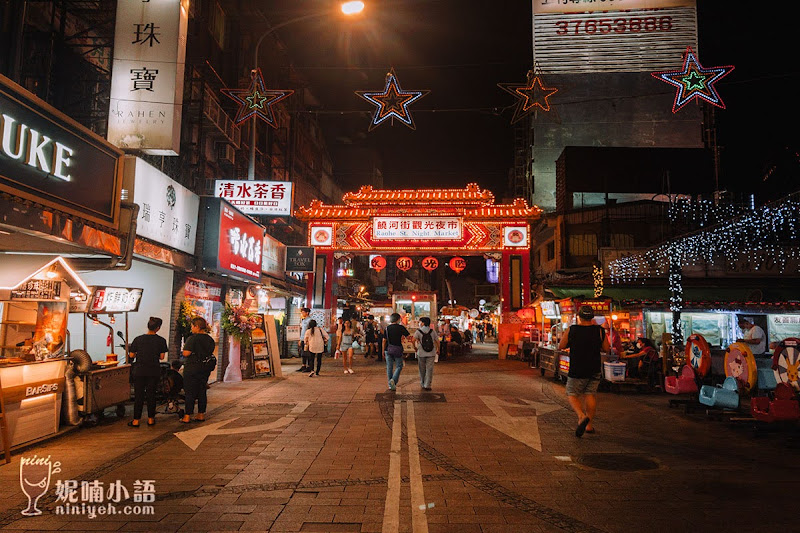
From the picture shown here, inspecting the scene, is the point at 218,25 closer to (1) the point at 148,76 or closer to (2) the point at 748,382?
(1) the point at 148,76

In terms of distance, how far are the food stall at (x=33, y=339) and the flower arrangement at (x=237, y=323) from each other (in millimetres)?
5765

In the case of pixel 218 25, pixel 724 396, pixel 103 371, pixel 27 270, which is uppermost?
pixel 218 25

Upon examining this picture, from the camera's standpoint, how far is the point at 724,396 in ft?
28.4

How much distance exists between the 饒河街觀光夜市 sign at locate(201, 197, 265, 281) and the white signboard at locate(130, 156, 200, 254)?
0.46m

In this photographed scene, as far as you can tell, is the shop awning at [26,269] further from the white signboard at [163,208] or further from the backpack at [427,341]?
the backpack at [427,341]

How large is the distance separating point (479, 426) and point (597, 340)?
7.70 feet

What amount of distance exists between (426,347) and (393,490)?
7.18 meters

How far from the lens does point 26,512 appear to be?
4328 mm

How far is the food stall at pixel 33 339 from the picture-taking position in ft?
21.2

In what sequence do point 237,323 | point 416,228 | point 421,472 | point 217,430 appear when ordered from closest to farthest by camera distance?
point 421,472
point 217,430
point 237,323
point 416,228

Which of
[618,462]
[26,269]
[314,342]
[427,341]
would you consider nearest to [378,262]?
[314,342]


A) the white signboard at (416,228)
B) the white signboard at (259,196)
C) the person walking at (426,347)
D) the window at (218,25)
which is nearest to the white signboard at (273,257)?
the white signboard at (259,196)

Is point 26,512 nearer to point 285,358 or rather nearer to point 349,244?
point 285,358

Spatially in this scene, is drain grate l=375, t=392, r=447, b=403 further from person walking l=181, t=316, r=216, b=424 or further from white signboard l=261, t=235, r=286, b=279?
white signboard l=261, t=235, r=286, b=279
